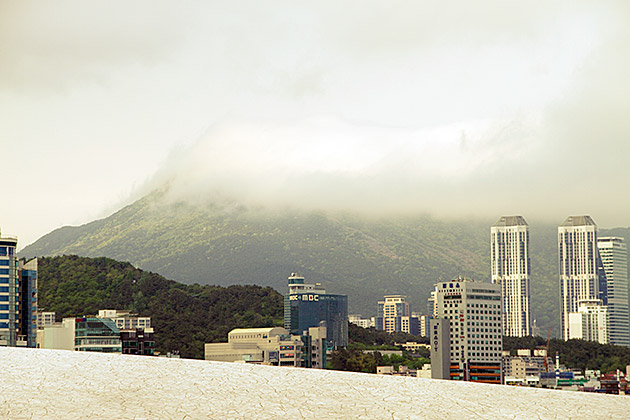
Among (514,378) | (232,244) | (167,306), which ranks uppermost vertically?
(232,244)

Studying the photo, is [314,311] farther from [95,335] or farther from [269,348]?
[95,335]

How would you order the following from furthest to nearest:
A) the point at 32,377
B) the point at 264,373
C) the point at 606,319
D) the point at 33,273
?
1. the point at 606,319
2. the point at 33,273
3. the point at 264,373
4. the point at 32,377

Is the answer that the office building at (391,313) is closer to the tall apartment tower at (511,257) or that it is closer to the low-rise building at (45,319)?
the tall apartment tower at (511,257)

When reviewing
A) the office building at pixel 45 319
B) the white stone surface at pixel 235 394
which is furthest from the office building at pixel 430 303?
the white stone surface at pixel 235 394

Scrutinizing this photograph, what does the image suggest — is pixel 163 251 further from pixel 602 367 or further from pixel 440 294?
pixel 602 367

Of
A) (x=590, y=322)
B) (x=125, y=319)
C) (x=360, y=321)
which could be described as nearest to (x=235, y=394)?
(x=125, y=319)

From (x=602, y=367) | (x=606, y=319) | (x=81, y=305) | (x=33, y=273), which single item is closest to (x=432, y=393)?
(x=33, y=273)
